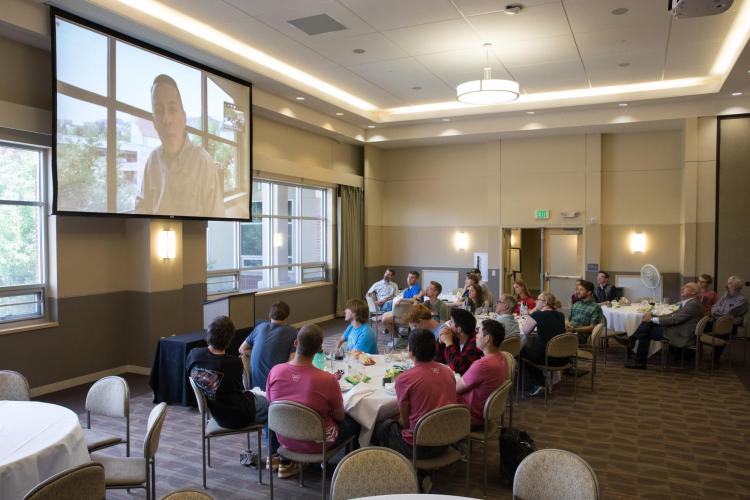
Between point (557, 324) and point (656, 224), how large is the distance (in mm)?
6348

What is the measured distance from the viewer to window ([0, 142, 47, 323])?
251 inches

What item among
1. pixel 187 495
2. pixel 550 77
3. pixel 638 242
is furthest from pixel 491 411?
pixel 638 242

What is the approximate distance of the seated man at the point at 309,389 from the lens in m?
3.75

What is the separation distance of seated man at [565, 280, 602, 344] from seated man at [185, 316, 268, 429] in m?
5.26

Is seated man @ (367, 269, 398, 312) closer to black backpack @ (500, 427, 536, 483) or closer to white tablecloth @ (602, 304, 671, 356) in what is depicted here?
white tablecloth @ (602, 304, 671, 356)

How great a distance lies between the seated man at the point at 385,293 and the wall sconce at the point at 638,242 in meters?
5.23

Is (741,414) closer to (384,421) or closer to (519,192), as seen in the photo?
(384,421)

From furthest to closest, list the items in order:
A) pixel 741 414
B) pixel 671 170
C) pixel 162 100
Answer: pixel 671 170 → pixel 162 100 → pixel 741 414

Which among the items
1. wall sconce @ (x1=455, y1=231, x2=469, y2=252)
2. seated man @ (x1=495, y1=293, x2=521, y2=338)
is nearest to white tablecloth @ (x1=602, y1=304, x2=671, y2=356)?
seated man @ (x1=495, y1=293, x2=521, y2=338)

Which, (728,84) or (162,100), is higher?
(728,84)

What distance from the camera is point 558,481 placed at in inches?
104

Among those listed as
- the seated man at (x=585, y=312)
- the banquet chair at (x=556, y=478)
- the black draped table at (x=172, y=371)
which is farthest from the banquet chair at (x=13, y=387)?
the seated man at (x=585, y=312)

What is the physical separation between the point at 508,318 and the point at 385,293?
4544 mm

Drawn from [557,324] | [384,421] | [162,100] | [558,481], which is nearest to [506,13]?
[557,324]
